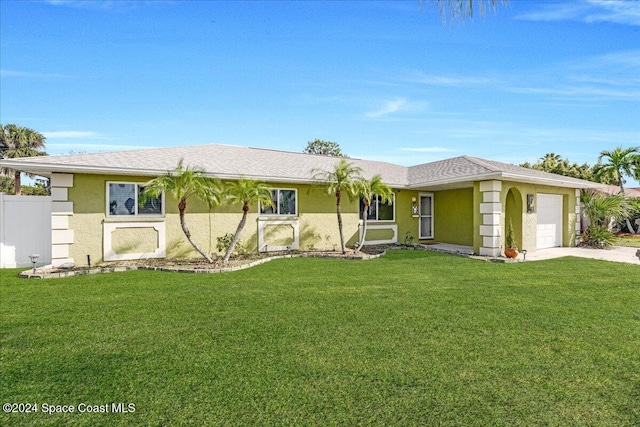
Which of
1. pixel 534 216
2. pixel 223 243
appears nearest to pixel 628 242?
pixel 534 216

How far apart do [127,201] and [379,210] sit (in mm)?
10028

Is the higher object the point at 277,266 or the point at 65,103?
the point at 65,103

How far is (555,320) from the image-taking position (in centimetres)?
512

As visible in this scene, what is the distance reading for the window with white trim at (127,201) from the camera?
1029 centimetres

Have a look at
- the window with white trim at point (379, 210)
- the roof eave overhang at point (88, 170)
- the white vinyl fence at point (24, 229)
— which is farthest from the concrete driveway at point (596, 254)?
the white vinyl fence at point (24, 229)

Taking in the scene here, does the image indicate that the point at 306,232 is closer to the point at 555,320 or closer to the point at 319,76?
the point at 319,76

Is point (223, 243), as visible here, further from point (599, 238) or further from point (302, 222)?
point (599, 238)

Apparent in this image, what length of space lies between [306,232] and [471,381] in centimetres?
1025

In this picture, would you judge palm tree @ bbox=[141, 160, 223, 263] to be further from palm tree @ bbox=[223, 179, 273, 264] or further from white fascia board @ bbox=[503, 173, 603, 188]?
white fascia board @ bbox=[503, 173, 603, 188]

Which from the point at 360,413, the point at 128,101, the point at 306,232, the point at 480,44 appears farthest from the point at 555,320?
the point at 128,101

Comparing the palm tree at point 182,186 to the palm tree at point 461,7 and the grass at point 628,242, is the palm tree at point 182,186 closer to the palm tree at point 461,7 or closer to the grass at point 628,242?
the palm tree at point 461,7

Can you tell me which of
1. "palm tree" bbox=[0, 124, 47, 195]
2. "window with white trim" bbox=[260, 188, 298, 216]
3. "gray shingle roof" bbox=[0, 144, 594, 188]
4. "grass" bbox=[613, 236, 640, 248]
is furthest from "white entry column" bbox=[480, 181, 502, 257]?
"palm tree" bbox=[0, 124, 47, 195]

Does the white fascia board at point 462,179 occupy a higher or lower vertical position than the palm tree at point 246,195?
higher

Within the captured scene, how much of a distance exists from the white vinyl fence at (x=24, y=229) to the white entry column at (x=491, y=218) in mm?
14716
